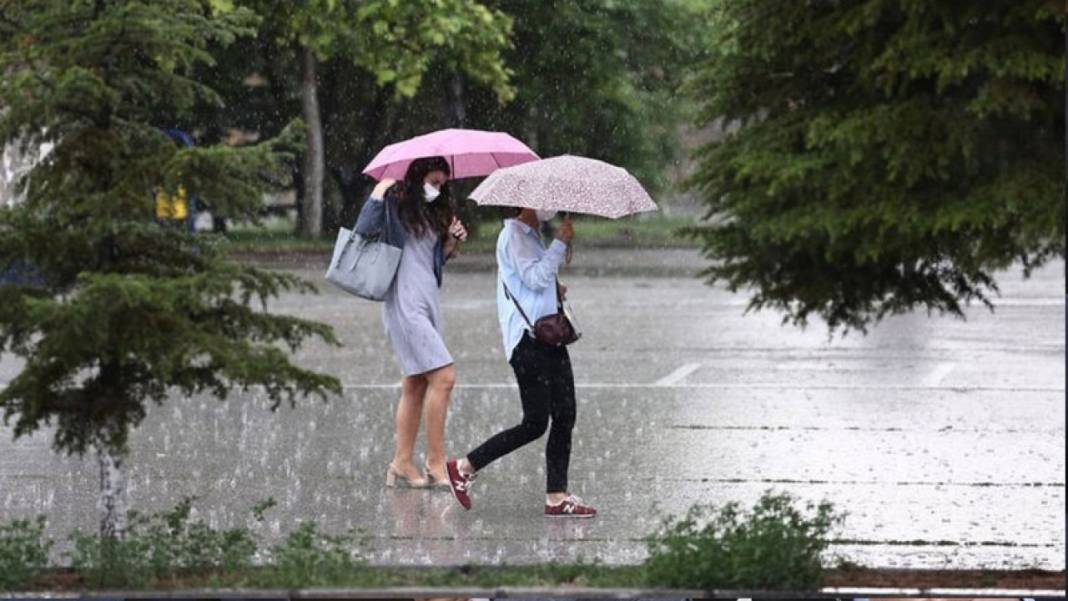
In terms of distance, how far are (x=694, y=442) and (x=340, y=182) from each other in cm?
2748

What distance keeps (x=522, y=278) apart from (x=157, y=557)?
2.58 metres

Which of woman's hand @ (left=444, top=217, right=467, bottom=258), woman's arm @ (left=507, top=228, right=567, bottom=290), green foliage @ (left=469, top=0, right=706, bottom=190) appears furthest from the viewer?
green foliage @ (left=469, top=0, right=706, bottom=190)

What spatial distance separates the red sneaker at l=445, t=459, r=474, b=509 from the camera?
31.7 ft

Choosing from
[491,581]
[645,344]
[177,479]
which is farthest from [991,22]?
[645,344]

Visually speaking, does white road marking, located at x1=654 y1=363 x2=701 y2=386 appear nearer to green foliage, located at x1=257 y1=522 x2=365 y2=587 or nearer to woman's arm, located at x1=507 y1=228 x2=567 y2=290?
woman's arm, located at x1=507 y1=228 x2=567 y2=290

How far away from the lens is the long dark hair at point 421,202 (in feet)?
32.6

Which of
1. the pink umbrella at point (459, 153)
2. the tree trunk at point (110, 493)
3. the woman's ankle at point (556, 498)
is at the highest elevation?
the pink umbrella at point (459, 153)

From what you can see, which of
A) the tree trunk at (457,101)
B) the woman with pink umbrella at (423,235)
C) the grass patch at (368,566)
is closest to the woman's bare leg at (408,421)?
the woman with pink umbrella at (423,235)

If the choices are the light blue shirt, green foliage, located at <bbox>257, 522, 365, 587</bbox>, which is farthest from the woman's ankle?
green foliage, located at <bbox>257, 522, 365, 587</bbox>

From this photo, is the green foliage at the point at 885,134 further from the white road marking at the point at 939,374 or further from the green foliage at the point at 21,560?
the white road marking at the point at 939,374

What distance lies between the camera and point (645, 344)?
1938 centimetres

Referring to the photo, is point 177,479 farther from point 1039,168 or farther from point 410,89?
point 410,89

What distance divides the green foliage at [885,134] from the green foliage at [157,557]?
2144mm

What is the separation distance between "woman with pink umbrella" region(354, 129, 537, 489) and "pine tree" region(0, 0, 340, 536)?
208cm
